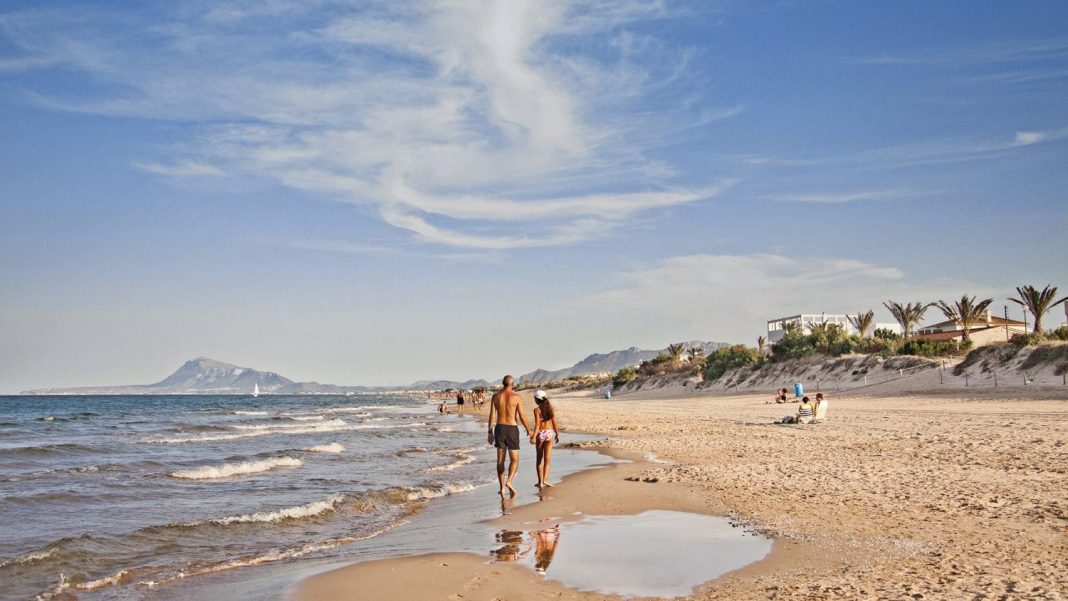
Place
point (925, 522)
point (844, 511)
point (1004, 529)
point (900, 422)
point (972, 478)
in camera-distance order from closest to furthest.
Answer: point (1004, 529)
point (925, 522)
point (844, 511)
point (972, 478)
point (900, 422)

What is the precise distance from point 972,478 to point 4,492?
17.2 metres

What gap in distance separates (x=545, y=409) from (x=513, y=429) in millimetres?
686

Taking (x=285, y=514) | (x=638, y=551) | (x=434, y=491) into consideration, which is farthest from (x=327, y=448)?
(x=638, y=551)

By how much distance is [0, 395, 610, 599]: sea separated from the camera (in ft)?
26.8

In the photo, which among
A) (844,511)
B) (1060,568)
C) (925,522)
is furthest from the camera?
(844,511)

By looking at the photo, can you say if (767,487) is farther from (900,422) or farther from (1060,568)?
(900,422)

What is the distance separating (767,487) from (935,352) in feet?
129

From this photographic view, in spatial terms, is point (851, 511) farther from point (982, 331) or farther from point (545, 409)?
point (982, 331)

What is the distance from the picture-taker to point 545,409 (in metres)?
13.0

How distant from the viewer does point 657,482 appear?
12656 millimetres

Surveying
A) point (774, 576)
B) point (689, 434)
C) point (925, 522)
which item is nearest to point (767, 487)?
point (925, 522)

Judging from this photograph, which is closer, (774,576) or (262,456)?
(774,576)

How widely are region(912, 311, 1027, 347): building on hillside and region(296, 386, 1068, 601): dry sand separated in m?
41.1

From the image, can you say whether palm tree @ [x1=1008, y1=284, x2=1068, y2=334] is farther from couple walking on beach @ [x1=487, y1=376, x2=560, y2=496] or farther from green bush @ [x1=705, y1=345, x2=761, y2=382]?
couple walking on beach @ [x1=487, y1=376, x2=560, y2=496]
